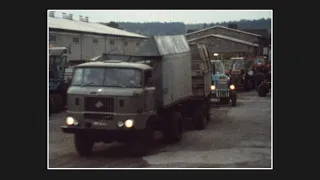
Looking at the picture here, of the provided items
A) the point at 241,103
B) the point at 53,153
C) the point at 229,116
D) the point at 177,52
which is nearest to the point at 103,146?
the point at 53,153

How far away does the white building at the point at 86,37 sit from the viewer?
63.8ft

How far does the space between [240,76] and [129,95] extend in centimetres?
2378

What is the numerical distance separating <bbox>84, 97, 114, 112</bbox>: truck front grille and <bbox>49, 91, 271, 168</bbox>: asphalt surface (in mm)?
1281

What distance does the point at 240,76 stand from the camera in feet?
116

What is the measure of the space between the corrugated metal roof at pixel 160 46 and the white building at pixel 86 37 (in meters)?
1.67

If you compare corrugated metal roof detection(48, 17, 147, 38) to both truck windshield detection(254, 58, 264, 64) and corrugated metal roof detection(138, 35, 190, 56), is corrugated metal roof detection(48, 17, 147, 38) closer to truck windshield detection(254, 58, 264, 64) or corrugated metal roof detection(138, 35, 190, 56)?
corrugated metal roof detection(138, 35, 190, 56)

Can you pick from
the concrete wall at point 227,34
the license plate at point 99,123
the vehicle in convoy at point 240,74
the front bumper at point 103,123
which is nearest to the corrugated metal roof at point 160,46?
the front bumper at point 103,123

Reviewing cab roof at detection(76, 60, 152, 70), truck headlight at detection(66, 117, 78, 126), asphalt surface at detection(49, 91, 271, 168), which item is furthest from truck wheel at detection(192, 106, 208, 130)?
truck headlight at detection(66, 117, 78, 126)

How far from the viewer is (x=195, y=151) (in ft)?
45.8

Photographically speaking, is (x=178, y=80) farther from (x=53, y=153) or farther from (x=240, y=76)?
(x=240, y=76)

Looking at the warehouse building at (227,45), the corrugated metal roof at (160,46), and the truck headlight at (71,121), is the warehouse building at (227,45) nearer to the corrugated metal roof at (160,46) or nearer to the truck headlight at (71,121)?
the corrugated metal roof at (160,46)

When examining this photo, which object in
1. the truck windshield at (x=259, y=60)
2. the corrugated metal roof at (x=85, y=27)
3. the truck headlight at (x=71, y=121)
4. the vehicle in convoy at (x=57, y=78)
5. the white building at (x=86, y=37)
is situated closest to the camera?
the truck headlight at (x=71, y=121)

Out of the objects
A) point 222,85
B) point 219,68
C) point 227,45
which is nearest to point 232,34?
point 227,45

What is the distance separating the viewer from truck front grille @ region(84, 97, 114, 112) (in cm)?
1232
